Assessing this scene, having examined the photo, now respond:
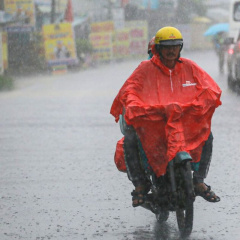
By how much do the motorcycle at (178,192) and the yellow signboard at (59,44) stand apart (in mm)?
28429

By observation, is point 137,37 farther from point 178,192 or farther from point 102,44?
point 178,192

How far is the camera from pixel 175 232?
19.3ft

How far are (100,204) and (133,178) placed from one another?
1085 mm

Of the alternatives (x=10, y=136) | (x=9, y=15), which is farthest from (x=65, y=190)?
(x=9, y=15)

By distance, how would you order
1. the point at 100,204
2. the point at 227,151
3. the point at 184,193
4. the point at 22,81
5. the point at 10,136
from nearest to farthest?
the point at 184,193 → the point at 100,204 → the point at 227,151 → the point at 10,136 → the point at 22,81

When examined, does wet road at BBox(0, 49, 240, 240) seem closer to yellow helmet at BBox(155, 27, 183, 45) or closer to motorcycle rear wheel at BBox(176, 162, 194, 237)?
motorcycle rear wheel at BBox(176, 162, 194, 237)

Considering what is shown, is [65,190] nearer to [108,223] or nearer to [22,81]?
[108,223]

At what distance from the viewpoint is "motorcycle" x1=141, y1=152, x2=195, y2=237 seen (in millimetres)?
5547

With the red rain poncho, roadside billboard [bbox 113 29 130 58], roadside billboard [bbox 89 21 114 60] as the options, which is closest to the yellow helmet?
the red rain poncho

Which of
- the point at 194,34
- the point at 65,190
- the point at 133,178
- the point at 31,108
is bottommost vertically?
the point at 194,34

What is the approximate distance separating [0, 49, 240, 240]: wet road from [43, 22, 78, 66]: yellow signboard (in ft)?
61.7

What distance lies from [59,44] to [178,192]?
95.3 feet

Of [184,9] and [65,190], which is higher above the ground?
[65,190]

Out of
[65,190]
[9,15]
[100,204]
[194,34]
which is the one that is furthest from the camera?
[194,34]
